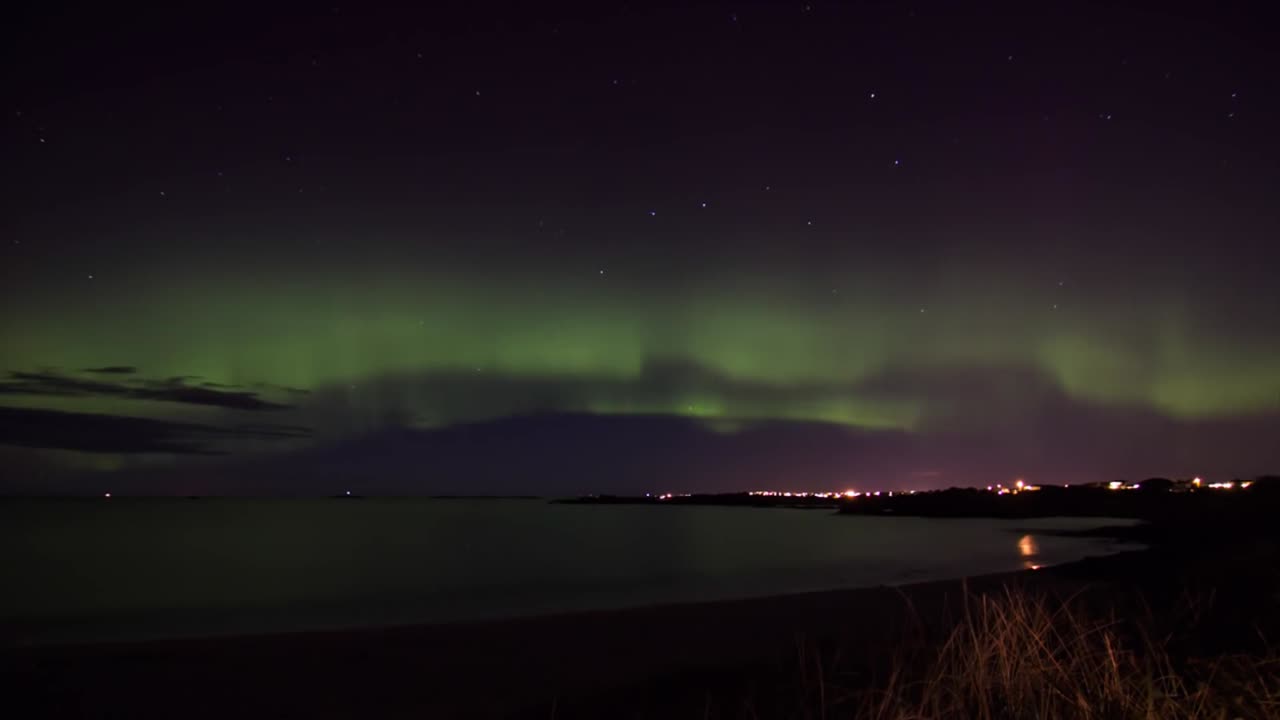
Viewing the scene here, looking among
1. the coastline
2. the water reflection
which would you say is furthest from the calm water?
the coastline

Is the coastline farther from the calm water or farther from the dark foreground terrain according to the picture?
the calm water

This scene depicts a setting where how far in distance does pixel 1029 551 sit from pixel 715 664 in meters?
33.5

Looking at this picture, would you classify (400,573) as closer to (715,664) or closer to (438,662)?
(438,662)

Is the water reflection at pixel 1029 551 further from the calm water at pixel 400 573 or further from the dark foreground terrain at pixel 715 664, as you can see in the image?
the dark foreground terrain at pixel 715 664

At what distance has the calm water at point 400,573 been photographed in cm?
2305

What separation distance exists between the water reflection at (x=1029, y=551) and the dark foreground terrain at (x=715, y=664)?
14110 millimetres

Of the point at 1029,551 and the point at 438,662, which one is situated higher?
the point at 438,662

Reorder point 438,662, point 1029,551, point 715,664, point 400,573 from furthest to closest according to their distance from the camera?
point 1029,551
point 400,573
point 438,662
point 715,664

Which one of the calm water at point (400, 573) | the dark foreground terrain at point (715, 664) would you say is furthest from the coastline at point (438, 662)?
the calm water at point (400, 573)

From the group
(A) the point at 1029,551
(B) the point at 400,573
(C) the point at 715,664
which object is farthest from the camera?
(A) the point at 1029,551

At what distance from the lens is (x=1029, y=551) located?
42.0 m

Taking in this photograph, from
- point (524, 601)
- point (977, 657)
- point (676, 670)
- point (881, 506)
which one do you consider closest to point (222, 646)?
point (676, 670)

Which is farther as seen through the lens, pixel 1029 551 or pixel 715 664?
pixel 1029 551

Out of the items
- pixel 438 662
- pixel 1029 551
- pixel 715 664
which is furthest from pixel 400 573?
pixel 1029 551
